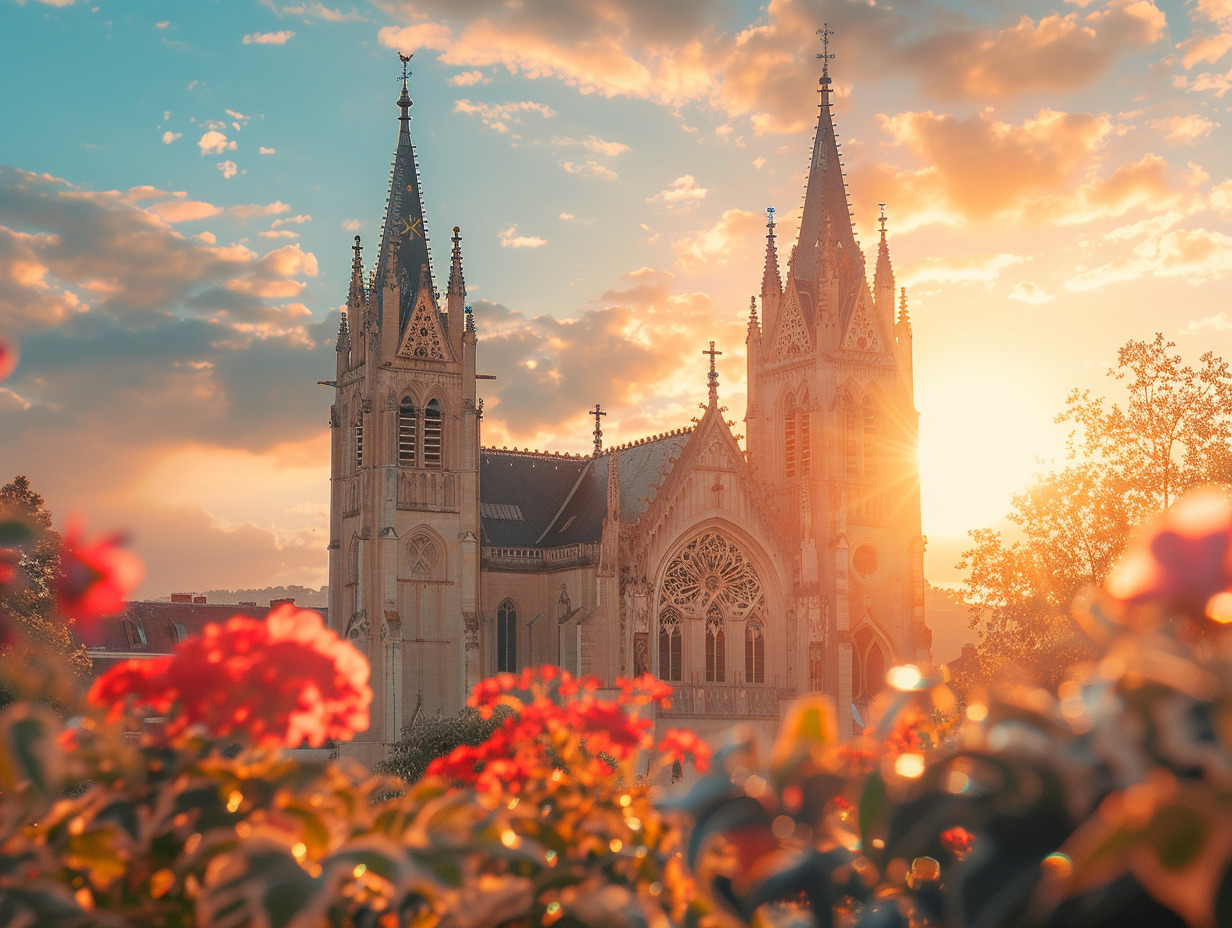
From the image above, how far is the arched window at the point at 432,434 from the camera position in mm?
47469

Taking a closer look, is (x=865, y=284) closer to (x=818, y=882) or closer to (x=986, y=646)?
(x=986, y=646)

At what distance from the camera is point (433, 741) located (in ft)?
128

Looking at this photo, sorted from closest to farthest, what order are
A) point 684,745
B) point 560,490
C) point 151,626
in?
point 684,745 < point 560,490 < point 151,626

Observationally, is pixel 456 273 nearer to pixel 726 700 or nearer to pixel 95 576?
pixel 726 700

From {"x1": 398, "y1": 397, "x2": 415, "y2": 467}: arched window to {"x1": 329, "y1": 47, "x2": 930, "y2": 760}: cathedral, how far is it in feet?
0.28

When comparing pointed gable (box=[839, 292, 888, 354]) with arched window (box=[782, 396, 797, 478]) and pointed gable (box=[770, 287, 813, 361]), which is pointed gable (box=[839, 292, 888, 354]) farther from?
arched window (box=[782, 396, 797, 478])

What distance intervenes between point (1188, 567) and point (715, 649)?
45.2 meters

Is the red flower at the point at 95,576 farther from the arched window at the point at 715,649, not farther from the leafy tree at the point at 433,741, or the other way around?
the arched window at the point at 715,649

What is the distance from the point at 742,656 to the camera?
47781mm

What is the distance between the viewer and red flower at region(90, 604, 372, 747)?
13.4 ft

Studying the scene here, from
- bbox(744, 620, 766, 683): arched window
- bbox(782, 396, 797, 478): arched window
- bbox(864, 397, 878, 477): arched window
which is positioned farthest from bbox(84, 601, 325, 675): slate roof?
bbox(864, 397, 878, 477): arched window

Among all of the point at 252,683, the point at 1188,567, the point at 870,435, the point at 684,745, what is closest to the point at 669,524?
the point at 870,435

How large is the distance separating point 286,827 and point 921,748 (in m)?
6.01

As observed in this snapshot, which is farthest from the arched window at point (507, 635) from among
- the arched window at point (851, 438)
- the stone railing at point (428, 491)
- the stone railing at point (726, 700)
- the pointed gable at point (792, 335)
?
the pointed gable at point (792, 335)
